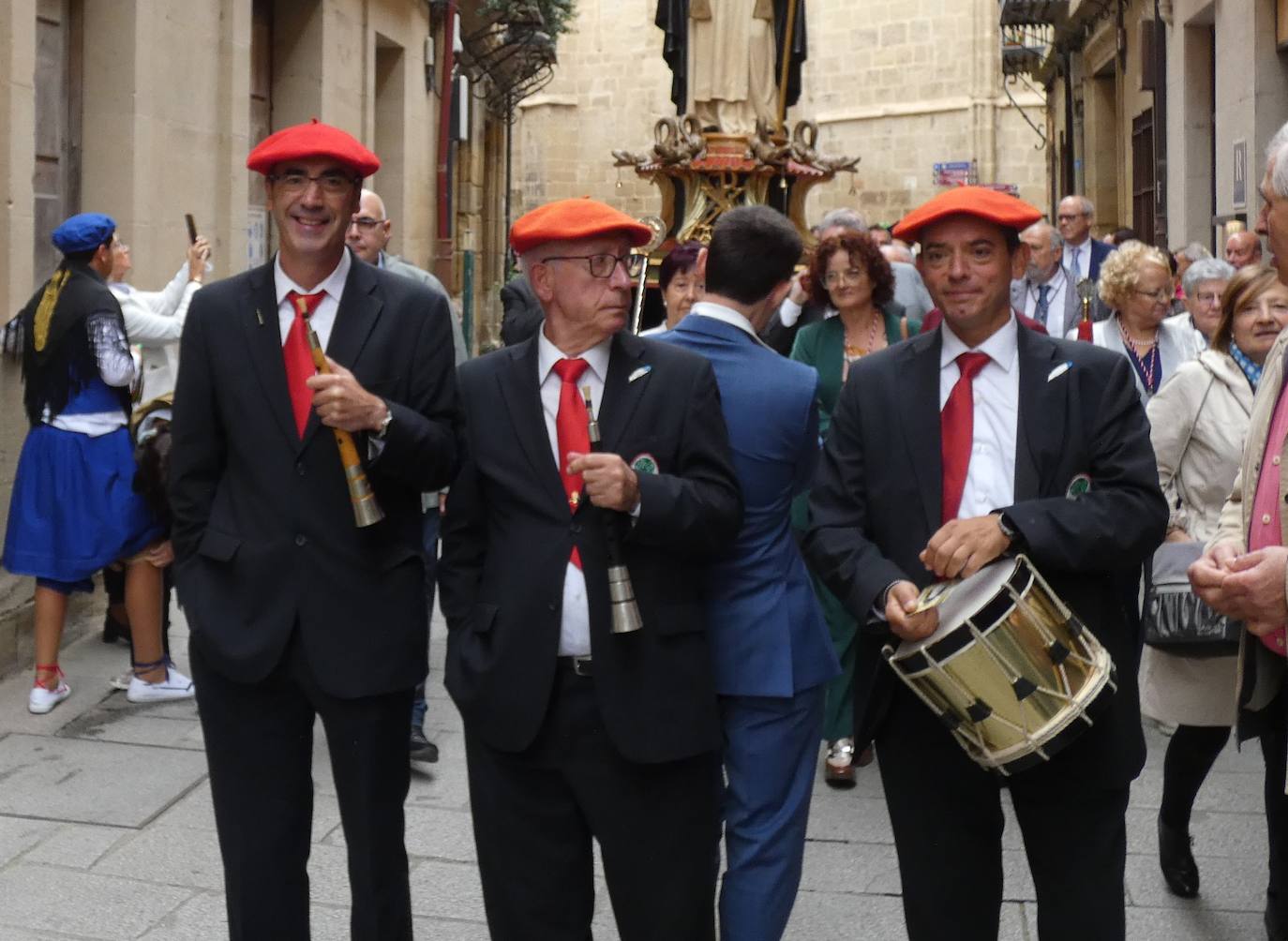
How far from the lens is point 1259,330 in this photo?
5406mm

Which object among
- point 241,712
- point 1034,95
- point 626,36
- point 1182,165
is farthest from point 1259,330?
point 626,36

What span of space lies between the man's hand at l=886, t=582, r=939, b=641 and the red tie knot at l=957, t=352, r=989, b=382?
50 centimetres

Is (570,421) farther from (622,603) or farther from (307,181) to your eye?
(307,181)

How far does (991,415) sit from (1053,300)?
757 centimetres

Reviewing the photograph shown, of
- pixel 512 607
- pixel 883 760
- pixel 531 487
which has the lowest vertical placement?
pixel 883 760

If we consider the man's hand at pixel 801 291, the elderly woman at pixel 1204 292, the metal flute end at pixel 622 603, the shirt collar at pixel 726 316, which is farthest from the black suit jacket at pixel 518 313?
the metal flute end at pixel 622 603

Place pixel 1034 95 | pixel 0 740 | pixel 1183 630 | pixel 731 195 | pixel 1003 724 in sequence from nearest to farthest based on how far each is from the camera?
1. pixel 1003 724
2. pixel 1183 630
3. pixel 0 740
4. pixel 731 195
5. pixel 1034 95

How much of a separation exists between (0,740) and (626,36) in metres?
33.2

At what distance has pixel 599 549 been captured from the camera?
142 inches

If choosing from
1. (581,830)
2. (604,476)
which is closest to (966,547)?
(604,476)

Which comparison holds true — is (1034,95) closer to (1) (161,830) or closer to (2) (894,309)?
(2) (894,309)

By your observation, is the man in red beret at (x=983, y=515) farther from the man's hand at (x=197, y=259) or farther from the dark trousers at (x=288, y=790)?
the man's hand at (x=197, y=259)

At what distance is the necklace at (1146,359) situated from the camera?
7.50 metres

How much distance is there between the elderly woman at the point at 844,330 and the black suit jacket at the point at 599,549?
2751 mm
